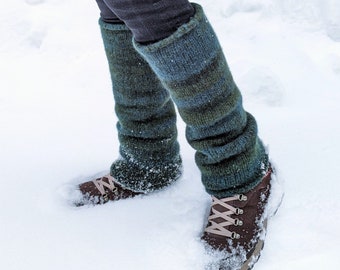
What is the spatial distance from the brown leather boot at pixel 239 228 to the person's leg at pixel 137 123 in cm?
20

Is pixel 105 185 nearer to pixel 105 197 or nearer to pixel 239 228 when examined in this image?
pixel 105 197

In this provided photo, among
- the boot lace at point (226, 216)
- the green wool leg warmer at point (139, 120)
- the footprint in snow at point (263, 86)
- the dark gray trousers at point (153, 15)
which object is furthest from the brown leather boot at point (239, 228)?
the footprint in snow at point (263, 86)

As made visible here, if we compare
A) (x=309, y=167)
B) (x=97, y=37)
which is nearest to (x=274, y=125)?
(x=309, y=167)

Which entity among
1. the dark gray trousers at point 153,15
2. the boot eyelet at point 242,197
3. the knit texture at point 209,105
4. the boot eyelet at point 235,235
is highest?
the dark gray trousers at point 153,15

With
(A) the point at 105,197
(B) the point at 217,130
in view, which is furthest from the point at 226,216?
(A) the point at 105,197

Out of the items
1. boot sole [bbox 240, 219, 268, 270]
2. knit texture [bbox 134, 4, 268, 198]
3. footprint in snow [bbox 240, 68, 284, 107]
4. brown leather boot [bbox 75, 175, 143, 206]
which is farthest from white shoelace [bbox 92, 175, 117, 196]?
footprint in snow [bbox 240, 68, 284, 107]

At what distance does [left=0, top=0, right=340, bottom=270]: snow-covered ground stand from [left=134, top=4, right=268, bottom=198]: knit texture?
0.49ft

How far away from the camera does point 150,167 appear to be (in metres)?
1.11

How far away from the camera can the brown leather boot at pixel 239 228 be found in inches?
36.1

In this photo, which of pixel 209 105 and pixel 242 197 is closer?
pixel 209 105

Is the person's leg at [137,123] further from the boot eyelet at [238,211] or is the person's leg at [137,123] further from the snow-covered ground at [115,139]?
the boot eyelet at [238,211]

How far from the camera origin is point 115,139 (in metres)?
1.33

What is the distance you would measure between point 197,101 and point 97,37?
3.40ft

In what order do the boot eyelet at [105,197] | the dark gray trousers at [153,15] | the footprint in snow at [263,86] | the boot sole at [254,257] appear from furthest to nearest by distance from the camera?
the footprint in snow at [263,86] < the boot eyelet at [105,197] < the boot sole at [254,257] < the dark gray trousers at [153,15]
